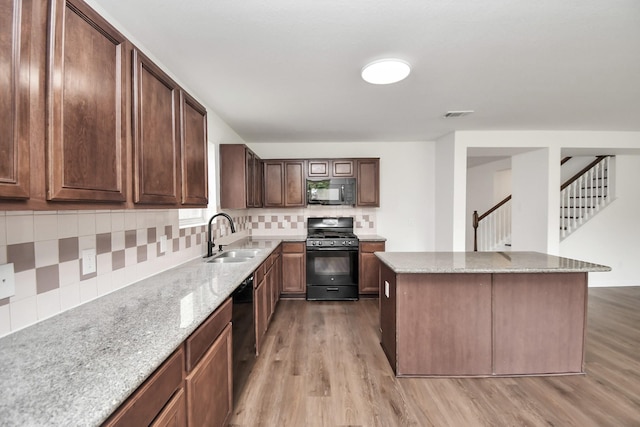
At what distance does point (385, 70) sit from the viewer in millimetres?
1915

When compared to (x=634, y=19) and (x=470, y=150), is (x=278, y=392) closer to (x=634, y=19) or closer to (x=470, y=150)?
(x=634, y=19)

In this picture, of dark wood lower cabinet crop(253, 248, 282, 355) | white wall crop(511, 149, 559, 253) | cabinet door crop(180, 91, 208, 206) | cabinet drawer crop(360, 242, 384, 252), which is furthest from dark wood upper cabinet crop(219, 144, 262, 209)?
white wall crop(511, 149, 559, 253)

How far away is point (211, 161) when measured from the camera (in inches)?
116

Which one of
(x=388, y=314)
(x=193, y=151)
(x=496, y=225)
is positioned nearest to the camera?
(x=193, y=151)

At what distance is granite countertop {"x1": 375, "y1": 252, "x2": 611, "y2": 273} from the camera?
192 cm

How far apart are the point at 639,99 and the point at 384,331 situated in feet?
11.2

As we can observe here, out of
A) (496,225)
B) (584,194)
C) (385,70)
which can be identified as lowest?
(496,225)

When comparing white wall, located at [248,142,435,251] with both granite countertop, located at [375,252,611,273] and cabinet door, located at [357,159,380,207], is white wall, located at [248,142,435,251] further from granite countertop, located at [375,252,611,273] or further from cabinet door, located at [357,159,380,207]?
granite countertop, located at [375,252,611,273]

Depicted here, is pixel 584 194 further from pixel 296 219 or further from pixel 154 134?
pixel 154 134

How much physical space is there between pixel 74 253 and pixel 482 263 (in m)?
2.62

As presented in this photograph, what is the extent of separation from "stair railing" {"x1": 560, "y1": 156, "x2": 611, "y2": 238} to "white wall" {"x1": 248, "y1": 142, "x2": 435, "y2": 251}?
8.01ft

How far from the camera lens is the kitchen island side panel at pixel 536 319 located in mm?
2049

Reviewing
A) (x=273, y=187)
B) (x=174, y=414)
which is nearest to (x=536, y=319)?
(x=174, y=414)

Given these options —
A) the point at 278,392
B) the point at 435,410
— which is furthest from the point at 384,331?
the point at 278,392
